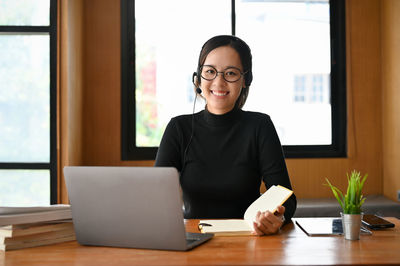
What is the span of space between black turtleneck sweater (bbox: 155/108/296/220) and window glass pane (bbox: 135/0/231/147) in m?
1.46

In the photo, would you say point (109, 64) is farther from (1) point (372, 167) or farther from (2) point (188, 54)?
(1) point (372, 167)

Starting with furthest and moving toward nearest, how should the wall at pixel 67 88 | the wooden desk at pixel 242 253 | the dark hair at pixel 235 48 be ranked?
1. the wall at pixel 67 88
2. the dark hair at pixel 235 48
3. the wooden desk at pixel 242 253

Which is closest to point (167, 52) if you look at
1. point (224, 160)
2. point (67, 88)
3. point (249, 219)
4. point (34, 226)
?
point (67, 88)

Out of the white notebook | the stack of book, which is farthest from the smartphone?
the stack of book

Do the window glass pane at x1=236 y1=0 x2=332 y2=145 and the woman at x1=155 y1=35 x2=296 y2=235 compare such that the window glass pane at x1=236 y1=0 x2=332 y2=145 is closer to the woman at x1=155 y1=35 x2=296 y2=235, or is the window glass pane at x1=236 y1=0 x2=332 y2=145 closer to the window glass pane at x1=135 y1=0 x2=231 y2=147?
the window glass pane at x1=135 y1=0 x2=231 y2=147

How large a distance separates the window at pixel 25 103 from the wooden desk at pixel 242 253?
1.82 m

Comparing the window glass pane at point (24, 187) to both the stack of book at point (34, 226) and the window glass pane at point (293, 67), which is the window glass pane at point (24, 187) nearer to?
the window glass pane at point (293, 67)

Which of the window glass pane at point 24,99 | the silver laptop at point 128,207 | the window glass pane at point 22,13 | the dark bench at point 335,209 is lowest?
the dark bench at point 335,209

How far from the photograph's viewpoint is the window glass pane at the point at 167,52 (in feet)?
11.3

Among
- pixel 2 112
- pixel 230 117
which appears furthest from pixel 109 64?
pixel 230 117

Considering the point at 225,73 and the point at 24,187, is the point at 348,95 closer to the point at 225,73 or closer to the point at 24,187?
the point at 225,73

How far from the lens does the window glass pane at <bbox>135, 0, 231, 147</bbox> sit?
136 inches

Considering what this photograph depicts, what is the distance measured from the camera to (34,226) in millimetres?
1308

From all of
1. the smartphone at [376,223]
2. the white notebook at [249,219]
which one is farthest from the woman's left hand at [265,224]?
the smartphone at [376,223]
